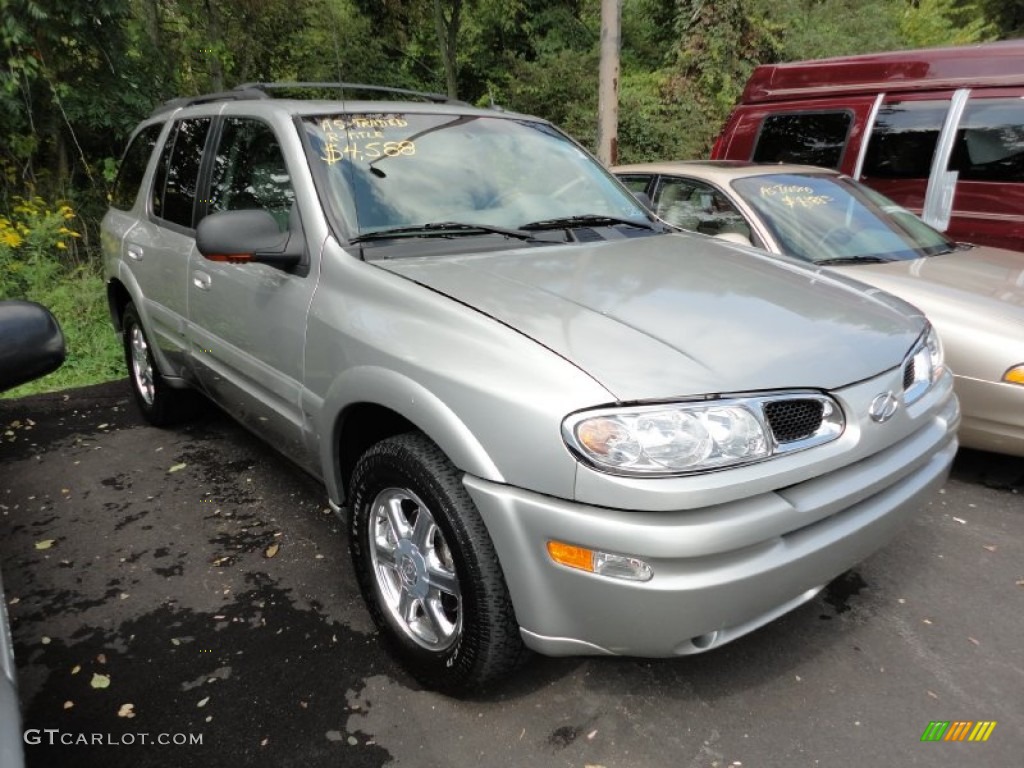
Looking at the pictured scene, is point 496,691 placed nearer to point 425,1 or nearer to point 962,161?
point 962,161

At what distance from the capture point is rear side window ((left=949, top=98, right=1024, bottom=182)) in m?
5.05

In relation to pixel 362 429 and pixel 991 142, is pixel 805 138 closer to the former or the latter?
pixel 991 142

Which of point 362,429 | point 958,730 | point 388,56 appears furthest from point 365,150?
point 388,56

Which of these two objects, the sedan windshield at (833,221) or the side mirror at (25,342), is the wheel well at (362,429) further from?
Answer: the sedan windshield at (833,221)

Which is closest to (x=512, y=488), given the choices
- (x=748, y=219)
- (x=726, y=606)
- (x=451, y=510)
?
(x=451, y=510)

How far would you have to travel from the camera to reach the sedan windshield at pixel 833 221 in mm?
4230

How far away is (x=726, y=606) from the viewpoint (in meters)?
1.79

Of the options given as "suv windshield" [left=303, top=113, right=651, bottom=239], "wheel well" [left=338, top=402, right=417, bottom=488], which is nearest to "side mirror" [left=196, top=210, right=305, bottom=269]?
"suv windshield" [left=303, top=113, right=651, bottom=239]

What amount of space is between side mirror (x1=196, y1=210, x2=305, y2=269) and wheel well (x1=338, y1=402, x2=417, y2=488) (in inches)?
24.5

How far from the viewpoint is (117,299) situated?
15.4 feet

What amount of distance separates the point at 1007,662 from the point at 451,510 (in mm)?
1905

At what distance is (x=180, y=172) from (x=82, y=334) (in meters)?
3.21

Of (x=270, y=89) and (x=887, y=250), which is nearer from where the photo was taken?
(x=270, y=89)

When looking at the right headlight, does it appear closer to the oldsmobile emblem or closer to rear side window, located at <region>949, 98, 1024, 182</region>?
the oldsmobile emblem
